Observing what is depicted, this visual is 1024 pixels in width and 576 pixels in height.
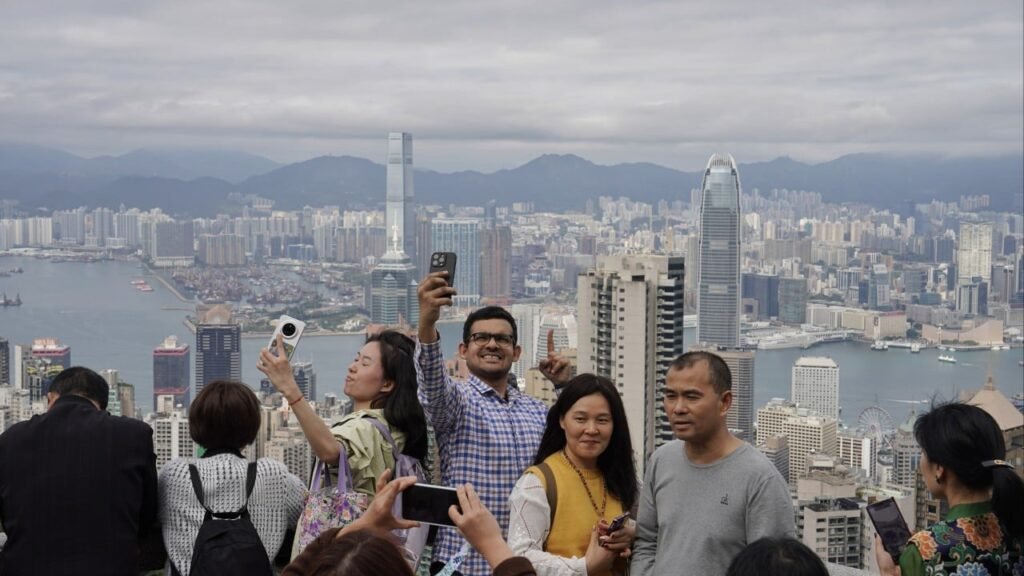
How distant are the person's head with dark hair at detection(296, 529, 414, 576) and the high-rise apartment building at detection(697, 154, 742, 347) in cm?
3504

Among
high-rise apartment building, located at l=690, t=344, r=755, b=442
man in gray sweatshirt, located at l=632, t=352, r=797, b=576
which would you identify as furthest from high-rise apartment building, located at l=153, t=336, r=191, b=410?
man in gray sweatshirt, located at l=632, t=352, r=797, b=576

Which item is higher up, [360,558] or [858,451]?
[360,558]

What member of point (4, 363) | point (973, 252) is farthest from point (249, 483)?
point (973, 252)

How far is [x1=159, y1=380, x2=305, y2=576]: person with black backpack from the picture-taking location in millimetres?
1636

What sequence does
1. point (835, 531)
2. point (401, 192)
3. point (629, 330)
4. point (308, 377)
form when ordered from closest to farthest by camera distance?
1. point (835, 531)
2. point (629, 330)
3. point (308, 377)
4. point (401, 192)

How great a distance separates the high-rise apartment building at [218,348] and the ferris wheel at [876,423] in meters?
11.3

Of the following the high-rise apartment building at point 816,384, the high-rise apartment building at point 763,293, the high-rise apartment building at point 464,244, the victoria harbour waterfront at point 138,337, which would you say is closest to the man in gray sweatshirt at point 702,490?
the victoria harbour waterfront at point 138,337

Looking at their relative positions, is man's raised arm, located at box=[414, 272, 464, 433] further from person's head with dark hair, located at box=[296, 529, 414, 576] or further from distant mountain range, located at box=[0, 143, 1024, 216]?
distant mountain range, located at box=[0, 143, 1024, 216]

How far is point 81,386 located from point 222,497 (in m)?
0.26

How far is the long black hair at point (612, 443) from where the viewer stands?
1.68 metres

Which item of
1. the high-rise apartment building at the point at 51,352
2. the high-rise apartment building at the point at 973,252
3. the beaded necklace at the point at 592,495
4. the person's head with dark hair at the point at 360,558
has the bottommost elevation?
the high-rise apartment building at the point at 51,352

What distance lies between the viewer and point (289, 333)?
5.86ft

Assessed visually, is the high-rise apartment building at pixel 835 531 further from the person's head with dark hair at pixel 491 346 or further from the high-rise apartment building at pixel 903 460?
the person's head with dark hair at pixel 491 346

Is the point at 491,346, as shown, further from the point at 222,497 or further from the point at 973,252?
the point at 973,252
